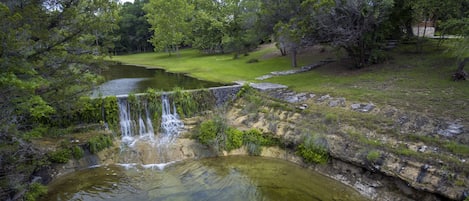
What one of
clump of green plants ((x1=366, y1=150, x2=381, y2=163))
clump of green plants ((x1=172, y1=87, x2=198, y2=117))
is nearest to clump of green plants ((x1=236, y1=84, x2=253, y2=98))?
clump of green plants ((x1=172, y1=87, x2=198, y2=117))

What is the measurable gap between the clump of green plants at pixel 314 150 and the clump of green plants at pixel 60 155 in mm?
8850

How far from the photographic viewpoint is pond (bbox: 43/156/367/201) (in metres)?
9.99

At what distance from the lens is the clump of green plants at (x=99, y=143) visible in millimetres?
12695

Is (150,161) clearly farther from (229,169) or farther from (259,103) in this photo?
(259,103)

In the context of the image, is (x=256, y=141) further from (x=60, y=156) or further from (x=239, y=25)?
(x=239, y=25)

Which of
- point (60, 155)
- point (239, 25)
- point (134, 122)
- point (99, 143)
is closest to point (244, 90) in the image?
point (134, 122)

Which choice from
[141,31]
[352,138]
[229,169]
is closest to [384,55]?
[352,138]

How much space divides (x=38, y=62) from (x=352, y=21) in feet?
48.7

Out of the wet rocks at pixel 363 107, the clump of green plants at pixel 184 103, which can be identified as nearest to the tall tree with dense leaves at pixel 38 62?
the clump of green plants at pixel 184 103

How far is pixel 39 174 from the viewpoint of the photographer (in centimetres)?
1080

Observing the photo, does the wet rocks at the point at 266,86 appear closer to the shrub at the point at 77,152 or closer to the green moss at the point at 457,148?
the green moss at the point at 457,148

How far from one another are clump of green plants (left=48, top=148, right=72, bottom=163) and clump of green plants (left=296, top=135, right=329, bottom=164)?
885cm

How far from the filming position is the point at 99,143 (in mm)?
12867

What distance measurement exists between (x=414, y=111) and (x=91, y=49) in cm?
1148
